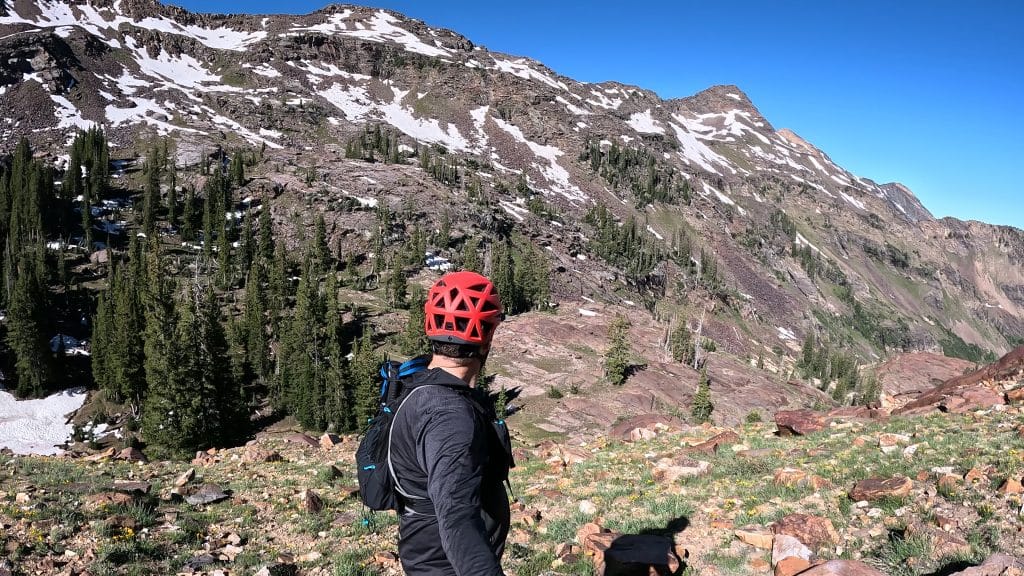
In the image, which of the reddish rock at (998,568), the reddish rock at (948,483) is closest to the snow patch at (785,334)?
the reddish rock at (948,483)

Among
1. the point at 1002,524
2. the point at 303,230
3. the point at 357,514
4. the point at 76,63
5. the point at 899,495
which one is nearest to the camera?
the point at 1002,524

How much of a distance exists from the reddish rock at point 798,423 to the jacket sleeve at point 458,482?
61.9 ft

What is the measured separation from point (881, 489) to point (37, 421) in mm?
88752

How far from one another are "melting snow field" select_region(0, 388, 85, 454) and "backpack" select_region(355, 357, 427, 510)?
69688 millimetres

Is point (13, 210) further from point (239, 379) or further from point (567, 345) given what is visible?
point (567, 345)

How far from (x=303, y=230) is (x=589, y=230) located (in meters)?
101

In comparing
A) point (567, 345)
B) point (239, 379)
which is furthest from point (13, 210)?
point (567, 345)

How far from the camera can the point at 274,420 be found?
218ft

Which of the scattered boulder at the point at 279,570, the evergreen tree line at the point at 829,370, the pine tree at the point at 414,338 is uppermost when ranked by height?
the scattered boulder at the point at 279,570

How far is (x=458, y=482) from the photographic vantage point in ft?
11.3

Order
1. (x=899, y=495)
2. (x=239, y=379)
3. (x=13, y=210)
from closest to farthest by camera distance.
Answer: (x=899, y=495), (x=239, y=379), (x=13, y=210)

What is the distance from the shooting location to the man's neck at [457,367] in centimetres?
398

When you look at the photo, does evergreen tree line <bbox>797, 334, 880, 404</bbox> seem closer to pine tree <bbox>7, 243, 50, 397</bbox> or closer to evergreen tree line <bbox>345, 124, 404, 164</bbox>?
evergreen tree line <bbox>345, 124, 404, 164</bbox>

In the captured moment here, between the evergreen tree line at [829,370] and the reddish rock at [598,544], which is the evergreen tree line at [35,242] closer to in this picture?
the reddish rock at [598,544]
